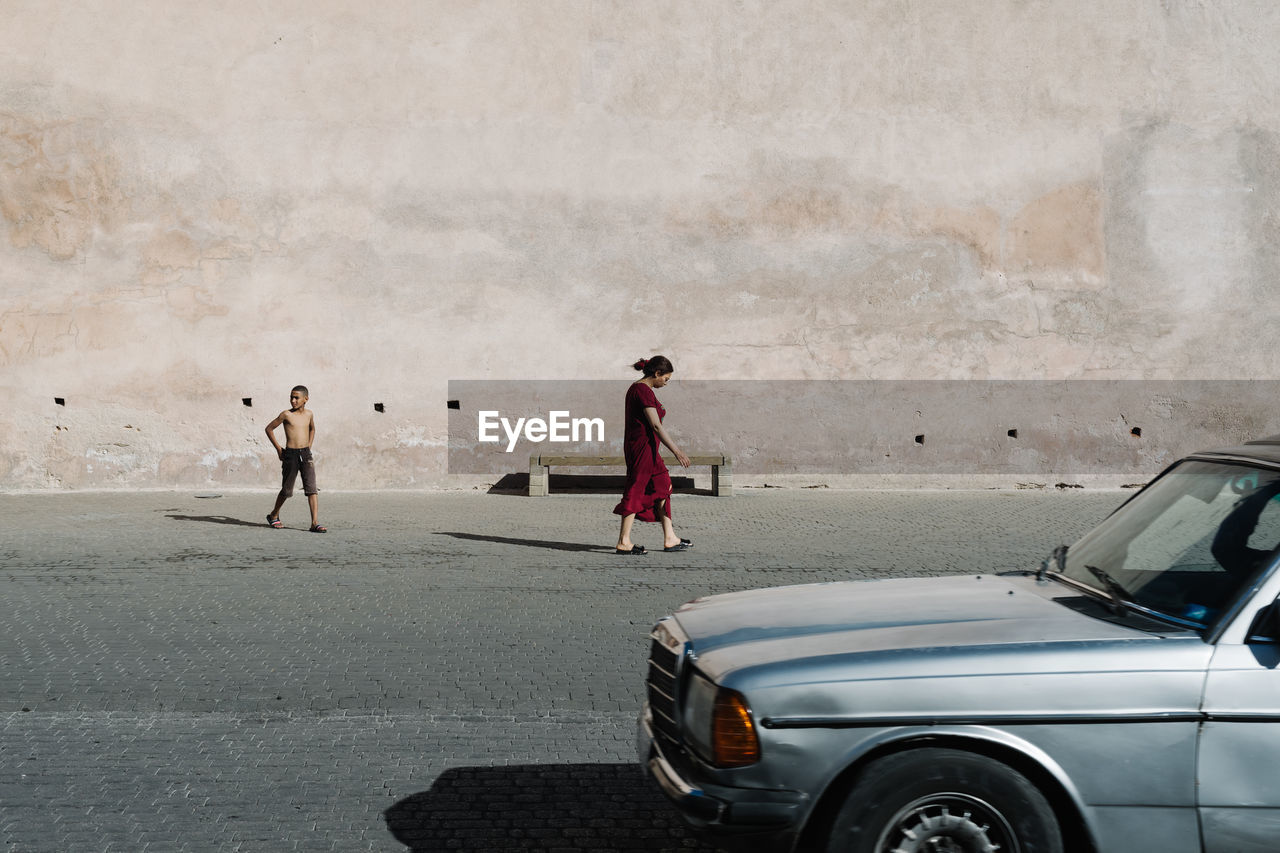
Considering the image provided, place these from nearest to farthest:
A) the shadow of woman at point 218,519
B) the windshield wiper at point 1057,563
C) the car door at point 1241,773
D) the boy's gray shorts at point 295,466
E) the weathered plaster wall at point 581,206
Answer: the car door at point 1241,773
the windshield wiper at point 1057,563
the boy's gray shorts at point 295,466
the shadow of woman at point 218,519
the weathered plaster wall at point 581,206

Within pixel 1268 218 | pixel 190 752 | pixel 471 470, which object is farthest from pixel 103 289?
pixel 1268 218

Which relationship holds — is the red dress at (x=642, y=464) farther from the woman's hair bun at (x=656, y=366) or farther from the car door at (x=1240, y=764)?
the car door at (x=1240, y=764)

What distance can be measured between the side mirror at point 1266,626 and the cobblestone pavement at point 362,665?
203 cm

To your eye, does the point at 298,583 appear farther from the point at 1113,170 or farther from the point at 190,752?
the point at 1113,170

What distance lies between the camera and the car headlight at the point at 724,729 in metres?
3.37

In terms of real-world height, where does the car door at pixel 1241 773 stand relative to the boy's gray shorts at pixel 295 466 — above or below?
below

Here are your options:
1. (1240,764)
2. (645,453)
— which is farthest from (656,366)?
(1240,764)

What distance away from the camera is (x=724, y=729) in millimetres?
3430

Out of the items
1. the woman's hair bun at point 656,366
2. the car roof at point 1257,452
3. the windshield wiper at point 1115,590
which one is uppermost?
the woman's hair bun at point 656,366

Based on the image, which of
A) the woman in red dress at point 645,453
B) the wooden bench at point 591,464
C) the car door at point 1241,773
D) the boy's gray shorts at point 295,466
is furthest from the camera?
the wooden bench at point 591,464

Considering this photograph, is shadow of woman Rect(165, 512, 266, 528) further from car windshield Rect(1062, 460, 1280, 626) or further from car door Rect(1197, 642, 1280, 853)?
car door Rect(1197, 642, 1280, 853)

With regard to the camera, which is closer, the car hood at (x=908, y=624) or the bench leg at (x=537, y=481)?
the car hood at (x=908, y=624)

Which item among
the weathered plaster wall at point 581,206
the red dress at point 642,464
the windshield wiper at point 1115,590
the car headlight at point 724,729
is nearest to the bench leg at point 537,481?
the weathered plaster wall at point 581,206

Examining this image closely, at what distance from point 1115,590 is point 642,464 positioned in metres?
7.74
